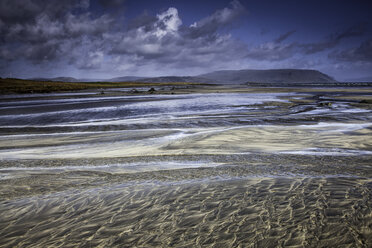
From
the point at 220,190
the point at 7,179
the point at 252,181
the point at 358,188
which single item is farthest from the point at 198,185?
the point at 7,179

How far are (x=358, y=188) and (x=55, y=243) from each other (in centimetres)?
371

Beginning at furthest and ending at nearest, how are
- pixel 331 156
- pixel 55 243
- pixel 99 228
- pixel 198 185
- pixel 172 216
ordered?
pixel 331 156 < pixel 198 185 < pixel 172 216 < pixel 99 228 < pixel 55 243

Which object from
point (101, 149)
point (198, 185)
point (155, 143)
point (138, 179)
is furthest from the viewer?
point (155, 143)

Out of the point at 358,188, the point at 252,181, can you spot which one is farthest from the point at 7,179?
the point at 358,188

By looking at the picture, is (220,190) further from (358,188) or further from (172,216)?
(358,188)

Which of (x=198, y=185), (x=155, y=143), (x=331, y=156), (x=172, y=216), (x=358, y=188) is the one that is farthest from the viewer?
(x=155, y=143)

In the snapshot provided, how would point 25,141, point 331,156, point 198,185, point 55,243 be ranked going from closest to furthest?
point 55,243, point 198,185, point 331,156, point 25,141

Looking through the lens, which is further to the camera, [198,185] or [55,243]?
[198,185]

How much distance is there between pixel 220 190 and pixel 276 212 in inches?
33.0

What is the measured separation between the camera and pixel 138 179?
3941mm

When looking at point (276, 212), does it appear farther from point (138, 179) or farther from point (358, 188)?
point (138, 179)

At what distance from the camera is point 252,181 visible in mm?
3666

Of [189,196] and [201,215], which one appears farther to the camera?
[189,196]

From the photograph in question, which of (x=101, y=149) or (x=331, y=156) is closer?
(x=331, y=156)
